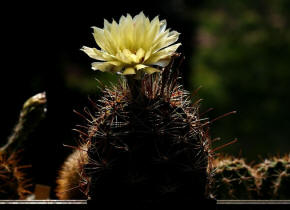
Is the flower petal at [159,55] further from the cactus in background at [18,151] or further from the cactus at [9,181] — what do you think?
the cactus at [9,181]

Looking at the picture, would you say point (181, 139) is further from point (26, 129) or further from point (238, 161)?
point (26, 129)

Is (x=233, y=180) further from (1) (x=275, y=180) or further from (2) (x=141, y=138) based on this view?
(2) (x=141, y=138)

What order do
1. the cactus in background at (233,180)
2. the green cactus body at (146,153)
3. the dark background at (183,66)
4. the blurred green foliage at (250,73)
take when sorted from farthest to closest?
the blurred green foliage at (250,73) → the dark background at (183,66) → the cactus in background at (233,180) → the green cactus body at (146,153)

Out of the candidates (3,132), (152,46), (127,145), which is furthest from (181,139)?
(3,132)

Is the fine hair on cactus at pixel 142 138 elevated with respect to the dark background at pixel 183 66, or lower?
lower

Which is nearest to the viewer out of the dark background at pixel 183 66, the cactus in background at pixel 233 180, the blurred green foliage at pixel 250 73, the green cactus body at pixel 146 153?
the green cactus body at pixel 146 153

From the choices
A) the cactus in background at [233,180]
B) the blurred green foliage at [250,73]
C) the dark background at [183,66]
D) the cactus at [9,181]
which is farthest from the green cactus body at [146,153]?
the blurred green foliage at [250,73]
